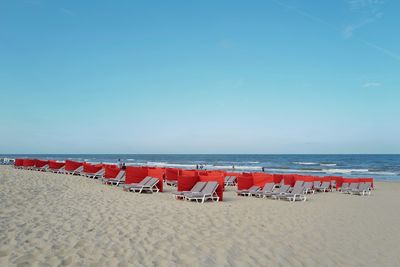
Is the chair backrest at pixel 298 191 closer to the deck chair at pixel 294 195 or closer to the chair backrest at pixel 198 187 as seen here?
the deck chair at pixel 294 195

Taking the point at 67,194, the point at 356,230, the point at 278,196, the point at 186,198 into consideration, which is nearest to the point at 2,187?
the point at 67,194

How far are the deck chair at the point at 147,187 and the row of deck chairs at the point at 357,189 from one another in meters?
10.7

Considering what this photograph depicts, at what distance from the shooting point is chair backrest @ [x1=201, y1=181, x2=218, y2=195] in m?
13.1

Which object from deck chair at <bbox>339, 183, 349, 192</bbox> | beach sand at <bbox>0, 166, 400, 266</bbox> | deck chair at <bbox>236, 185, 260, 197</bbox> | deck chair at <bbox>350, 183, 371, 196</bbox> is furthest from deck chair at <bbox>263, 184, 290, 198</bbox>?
deck chair at <bbox>350, 183, 371, 196</bbox>

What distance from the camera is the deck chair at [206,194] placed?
12.8m

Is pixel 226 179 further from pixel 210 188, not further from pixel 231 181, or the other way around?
pixel 210 188

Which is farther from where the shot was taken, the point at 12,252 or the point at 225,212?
the point at 225,212

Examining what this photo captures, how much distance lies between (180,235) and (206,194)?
5774 millimetres

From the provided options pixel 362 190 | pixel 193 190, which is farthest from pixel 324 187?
pixel 193 190

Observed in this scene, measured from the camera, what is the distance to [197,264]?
18.1 feet

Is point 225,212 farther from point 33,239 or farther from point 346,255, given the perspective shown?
point 33,239

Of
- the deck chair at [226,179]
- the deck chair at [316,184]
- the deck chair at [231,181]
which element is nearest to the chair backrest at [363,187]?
the deck chair at [316,184]

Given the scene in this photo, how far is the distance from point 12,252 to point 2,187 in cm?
817

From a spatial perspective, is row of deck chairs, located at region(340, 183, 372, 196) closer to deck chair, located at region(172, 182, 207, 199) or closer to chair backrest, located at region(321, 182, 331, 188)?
chair backrest, located at region(321, 182, 331, 188)
